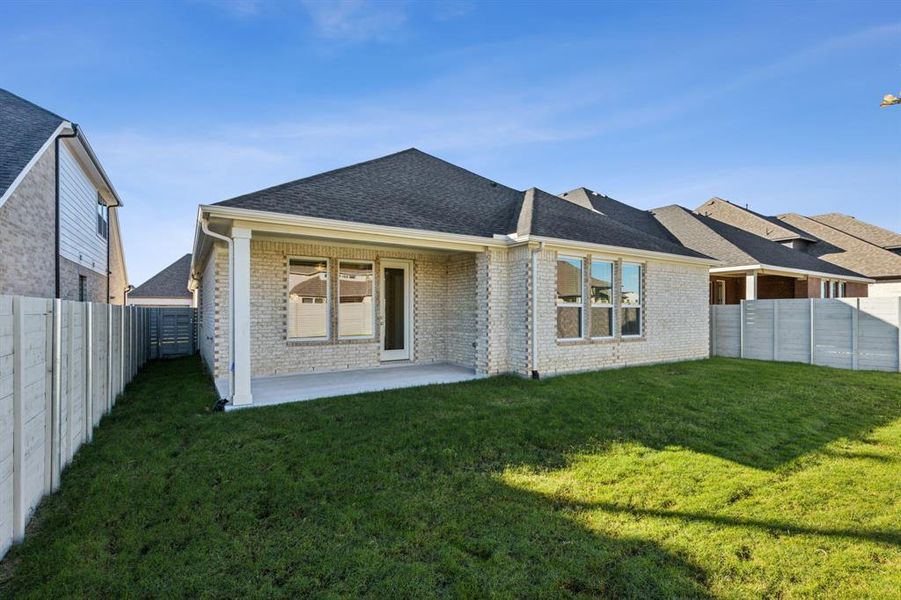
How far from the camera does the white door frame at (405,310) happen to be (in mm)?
9688

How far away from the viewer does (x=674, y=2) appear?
28.9ft

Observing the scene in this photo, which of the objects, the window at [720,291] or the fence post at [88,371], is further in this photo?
the window at [720,291]

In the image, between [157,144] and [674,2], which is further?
[157,144]

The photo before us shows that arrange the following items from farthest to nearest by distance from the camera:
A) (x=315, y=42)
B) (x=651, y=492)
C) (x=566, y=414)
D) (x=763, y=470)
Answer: (x=315, y=42)
(x=566, y=414)
(x=763, y=470)
(x=651, y=492)

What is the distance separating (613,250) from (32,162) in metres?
12.3

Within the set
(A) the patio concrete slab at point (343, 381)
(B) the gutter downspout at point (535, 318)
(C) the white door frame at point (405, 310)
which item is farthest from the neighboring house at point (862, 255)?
(A) the patio concrete slab at point (343, 381)

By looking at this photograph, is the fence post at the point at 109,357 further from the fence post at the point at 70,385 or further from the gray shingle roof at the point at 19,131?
the gray shingle roof at the point at 19,131

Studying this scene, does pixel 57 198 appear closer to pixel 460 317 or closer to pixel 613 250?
pixel 460 317

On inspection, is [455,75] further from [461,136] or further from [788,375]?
Result: [788,375]

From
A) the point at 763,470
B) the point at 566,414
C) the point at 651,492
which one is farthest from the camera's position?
the point at 566,414

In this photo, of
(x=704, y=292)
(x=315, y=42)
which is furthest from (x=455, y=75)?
(x=704, y=292)

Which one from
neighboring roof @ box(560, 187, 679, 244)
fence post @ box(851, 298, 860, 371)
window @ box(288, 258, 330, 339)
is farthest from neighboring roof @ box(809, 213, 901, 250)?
window @ box(288, 258, 330, 339)

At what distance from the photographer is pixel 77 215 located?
1213 cm

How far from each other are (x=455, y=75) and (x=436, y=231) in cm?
604
